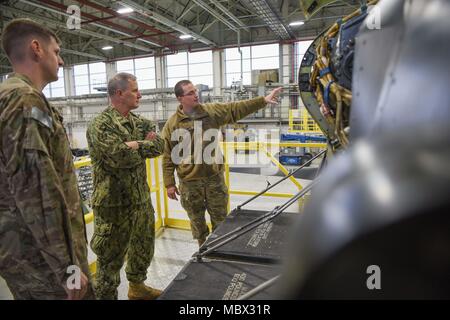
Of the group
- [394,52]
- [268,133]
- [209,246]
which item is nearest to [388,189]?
[394,52]

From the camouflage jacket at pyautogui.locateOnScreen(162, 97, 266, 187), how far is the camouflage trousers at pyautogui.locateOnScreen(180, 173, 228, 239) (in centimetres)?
10

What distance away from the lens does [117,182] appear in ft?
8.96

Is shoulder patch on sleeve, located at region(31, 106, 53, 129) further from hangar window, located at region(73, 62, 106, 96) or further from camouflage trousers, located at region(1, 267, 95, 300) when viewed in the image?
hangar window, located at region(73, 62, 106, 96)

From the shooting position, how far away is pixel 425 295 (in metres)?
0.51

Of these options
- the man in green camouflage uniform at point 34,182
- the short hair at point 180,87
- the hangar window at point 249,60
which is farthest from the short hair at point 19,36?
the hangar window at point 249,60

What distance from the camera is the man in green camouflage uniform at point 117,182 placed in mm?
2652

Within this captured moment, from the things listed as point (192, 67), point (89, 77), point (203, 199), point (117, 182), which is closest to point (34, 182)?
point (117, 182)

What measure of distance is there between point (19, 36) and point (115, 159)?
1191 mm

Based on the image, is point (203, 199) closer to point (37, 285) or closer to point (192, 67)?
point (37, 285)

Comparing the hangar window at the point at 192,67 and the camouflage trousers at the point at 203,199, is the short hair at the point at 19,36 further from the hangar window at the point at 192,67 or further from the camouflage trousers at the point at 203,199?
the hangar window at the point at 192,67

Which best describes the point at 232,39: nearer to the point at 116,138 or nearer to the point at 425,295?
the point at 116,138

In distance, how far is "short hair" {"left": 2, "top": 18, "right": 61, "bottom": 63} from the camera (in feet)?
5.46

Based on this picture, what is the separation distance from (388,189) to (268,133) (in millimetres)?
14729

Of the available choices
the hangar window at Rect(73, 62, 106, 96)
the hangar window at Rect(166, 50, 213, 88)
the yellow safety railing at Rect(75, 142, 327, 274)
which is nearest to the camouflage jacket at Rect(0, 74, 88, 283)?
the yellow safety railing at Rect(75, 142, 327, 274)
